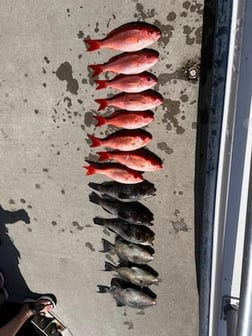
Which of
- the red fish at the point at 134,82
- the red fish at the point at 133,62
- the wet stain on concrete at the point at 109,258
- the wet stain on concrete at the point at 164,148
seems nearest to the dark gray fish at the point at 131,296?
the wet stain on concrete at the point at 109,258

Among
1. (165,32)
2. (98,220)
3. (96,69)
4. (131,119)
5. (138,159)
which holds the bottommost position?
(98,220)

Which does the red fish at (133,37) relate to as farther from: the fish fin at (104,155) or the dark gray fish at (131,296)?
the dark gray fish at (131,296)

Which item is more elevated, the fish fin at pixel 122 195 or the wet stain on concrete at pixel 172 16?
the wet stain on concrete at pixel 172 16

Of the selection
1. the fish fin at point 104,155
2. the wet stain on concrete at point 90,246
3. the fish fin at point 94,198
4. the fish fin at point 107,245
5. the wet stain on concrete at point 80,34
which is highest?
the wet stain on concrete at point 80,34

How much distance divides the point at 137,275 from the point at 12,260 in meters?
1.13

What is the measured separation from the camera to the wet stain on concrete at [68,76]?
2.57 m

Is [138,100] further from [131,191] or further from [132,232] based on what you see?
[132,232]

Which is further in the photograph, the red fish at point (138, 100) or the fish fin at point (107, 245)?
the fish fin at point (107, 245)

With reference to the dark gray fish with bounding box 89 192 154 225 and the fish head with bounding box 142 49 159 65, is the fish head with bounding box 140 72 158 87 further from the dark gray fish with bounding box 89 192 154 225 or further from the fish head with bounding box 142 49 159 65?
the dark gray fish with bounding box 89 192 154 225

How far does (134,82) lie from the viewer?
238 cm

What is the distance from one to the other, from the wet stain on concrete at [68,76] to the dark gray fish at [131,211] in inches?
30.8

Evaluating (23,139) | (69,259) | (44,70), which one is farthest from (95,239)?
(44,70)

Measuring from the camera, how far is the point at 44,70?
260cm

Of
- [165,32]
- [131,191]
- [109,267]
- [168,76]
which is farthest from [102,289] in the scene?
[165,32]
